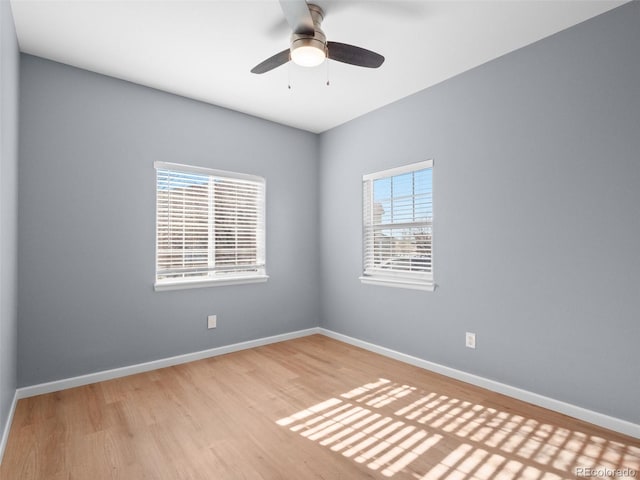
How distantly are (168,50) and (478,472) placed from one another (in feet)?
11.4

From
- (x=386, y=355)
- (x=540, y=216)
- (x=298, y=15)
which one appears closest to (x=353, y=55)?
(x=298, y=15)

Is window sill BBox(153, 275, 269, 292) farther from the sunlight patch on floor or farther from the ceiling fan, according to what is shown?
the ceiling fan

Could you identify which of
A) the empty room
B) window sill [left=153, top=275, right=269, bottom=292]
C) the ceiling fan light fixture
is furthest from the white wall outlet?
the ceiling fan light fixture

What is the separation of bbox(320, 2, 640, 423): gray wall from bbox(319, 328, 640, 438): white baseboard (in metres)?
0.05

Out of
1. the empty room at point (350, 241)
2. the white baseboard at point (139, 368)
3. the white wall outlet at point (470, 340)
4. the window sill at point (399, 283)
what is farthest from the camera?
the window sill at point (399, 283)

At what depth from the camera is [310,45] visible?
198cm

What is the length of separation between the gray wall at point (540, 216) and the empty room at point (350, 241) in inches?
0.6

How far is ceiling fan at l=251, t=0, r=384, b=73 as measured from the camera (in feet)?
6.15

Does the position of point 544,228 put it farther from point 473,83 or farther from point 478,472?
point 478,472

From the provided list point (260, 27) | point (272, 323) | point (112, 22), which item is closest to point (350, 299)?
point (272, 323)

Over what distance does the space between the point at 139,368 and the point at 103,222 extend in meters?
1.38

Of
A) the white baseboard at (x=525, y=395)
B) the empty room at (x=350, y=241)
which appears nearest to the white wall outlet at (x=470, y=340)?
the empty room at (x=350, y=241)

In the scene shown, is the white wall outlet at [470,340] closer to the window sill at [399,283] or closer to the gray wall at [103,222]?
the window sill at [399,283]

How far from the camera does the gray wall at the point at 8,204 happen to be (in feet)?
6.35
